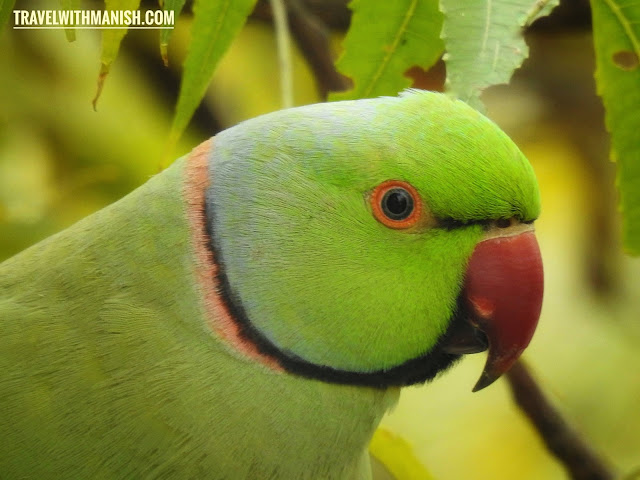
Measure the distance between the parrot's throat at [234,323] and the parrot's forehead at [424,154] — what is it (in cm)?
14

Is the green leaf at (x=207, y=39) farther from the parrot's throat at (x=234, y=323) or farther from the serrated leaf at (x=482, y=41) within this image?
the serrated leaf at (x=482, y=41)

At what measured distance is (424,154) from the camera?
0.97 metres

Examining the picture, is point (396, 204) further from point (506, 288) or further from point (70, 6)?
point (70, 6)

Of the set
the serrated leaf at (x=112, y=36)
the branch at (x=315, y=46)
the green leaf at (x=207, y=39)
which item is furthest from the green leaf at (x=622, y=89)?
the branch at (x=315, y=46)

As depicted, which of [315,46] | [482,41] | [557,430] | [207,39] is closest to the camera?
[482,41]

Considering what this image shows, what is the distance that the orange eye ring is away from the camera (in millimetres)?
973

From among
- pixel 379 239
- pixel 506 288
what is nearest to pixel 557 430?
pixel 506 288

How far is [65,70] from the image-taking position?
7.48 feet

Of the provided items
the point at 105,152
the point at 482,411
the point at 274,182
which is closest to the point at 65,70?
the point at 105,152

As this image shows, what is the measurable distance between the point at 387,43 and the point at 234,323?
1.62 ft

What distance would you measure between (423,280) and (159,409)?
39 centimetres

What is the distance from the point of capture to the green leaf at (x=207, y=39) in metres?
1.08

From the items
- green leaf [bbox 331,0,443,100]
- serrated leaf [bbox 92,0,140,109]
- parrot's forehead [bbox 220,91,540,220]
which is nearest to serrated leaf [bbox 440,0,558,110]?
parrot's forehead [bbox 220,91,540,220]

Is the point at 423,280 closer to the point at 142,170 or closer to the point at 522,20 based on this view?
the point at 522,20
